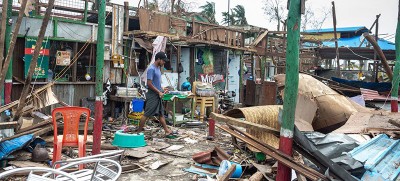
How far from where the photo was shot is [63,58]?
398 inches

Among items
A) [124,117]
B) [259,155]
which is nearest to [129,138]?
[259,155]

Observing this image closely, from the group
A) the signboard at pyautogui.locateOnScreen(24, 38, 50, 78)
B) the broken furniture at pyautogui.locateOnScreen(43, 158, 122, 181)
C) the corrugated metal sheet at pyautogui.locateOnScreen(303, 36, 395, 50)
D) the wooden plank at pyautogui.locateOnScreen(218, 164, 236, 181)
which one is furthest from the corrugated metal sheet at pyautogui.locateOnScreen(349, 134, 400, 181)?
the corrugated metal sheet at pyautogui.locateOnScreen(303, 36, 395, 50)

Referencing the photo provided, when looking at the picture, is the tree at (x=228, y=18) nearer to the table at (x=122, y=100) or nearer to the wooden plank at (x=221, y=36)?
the wooden plank at (x=221, y=36)

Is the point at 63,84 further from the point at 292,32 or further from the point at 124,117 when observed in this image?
the point at 292,32

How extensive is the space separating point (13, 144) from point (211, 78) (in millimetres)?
10214

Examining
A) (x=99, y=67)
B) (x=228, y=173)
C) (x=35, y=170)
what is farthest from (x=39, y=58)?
(x=35, y=170)

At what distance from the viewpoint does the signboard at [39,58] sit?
9.38 m

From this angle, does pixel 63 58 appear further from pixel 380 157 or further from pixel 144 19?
pixel 380 157

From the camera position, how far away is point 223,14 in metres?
37.6

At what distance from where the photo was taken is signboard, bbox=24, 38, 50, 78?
30.8 ft

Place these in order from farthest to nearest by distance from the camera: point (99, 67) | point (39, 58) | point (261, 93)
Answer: point (261, 93) → point (39, 58) → point (99, 67)

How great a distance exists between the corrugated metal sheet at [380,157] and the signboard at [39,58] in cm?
852

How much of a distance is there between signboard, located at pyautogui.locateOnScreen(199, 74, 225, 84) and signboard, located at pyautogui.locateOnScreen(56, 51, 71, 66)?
5926 mm

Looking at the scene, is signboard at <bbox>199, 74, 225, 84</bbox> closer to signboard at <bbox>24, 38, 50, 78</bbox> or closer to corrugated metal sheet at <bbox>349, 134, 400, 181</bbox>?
signboard at <bbox>24, 38, 50, 78</bbox>
